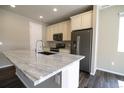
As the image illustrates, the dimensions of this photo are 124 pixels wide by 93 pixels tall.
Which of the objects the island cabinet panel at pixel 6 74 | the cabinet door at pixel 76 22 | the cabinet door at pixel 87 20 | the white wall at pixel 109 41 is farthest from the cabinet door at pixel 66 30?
the island cabinet panel at pixel 6 74

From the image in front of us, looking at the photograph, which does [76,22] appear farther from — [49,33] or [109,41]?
[49,33]

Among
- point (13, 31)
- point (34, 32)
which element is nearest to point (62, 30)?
point (34, 32)

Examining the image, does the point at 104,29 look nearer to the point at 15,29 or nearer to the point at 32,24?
the point at 32,24

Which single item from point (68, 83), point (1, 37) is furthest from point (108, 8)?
point (1, 37)

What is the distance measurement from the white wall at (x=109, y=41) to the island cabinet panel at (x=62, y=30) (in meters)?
1.47

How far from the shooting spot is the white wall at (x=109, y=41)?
2.95 metres

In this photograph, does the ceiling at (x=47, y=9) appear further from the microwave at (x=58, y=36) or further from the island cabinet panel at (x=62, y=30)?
the microwave at (x=58, y=36)

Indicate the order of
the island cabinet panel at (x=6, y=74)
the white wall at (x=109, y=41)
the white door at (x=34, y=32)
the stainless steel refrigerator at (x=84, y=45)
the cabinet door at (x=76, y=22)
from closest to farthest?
the island cabinet panel at (x=6, y=74) → the stainless steel refrigerator at (x=84, y=45) → the white wall at (x=109, y=41) → the cabinet door at (x=76, y=22) → the white door at (x=34, y=32)

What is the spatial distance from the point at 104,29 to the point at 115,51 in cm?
99

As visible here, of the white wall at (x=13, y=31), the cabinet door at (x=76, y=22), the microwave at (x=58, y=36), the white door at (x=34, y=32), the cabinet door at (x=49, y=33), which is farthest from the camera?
the cabinet door at (x=49, y=33)

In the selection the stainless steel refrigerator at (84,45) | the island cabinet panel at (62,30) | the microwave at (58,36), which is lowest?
the stainless steel refrigerator at (84,45)

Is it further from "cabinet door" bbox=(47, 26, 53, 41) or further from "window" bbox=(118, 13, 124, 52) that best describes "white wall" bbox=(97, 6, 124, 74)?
"cabinet door" bbox=(47, 26, 53, 41)

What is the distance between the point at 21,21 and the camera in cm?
396
